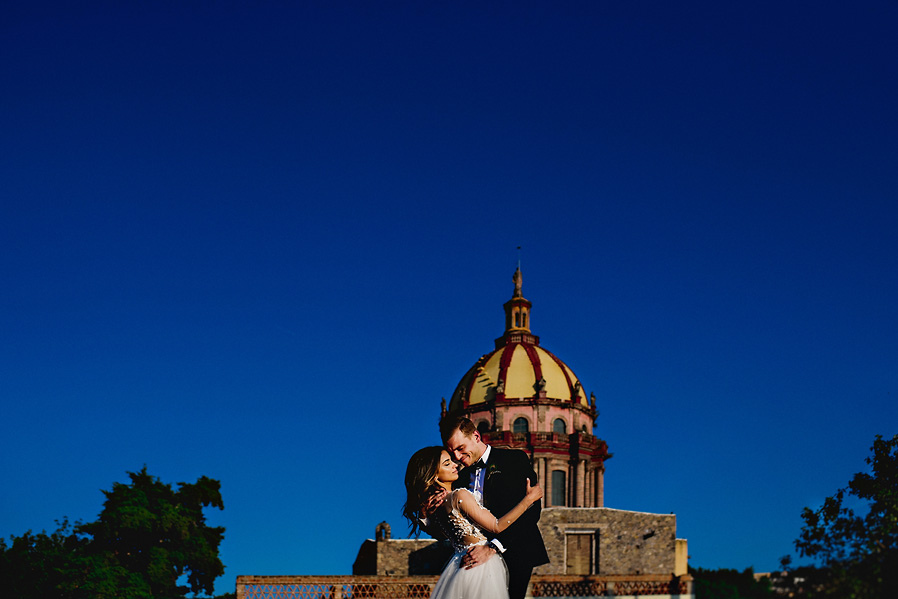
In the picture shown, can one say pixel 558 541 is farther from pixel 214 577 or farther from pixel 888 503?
pixel 888 503

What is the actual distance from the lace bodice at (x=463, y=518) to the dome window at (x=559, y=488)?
4169cm

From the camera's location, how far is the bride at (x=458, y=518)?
782 cm

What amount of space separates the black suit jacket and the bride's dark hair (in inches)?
14.6

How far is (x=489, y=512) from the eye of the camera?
7.87 meters

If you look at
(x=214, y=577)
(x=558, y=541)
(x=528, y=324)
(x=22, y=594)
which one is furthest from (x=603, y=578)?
Result: (x=528, y=324)

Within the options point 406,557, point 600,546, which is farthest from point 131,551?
point 600,546

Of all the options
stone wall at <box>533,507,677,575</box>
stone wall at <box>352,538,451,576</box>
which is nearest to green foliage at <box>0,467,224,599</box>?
stone wall at <box>352,538,451,576</box>

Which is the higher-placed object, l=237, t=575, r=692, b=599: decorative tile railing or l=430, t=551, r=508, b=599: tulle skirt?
l=237, t=575, r=692, b=599: decorative tile railing

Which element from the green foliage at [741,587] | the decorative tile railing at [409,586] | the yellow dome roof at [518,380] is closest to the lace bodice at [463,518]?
the green foliage at [741,587]

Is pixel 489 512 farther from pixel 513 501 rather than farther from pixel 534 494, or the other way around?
pixel 534 494

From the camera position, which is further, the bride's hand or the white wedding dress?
the white wedding dress

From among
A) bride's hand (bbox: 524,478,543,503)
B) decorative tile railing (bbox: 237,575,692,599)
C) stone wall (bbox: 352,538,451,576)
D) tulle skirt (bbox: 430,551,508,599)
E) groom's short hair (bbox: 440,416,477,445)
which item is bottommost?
tulle skirt (bbox: 430,551,508,599)

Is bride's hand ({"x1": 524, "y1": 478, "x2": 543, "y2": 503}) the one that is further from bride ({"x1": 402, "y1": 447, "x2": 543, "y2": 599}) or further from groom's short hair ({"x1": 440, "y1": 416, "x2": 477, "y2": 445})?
groom's short hair ({"x1": 440, "y1": 416, "x2": 477, "y2": 445})

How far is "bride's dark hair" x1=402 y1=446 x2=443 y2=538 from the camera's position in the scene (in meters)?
7.91
